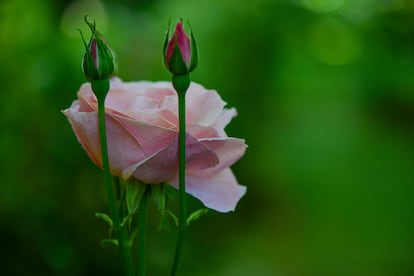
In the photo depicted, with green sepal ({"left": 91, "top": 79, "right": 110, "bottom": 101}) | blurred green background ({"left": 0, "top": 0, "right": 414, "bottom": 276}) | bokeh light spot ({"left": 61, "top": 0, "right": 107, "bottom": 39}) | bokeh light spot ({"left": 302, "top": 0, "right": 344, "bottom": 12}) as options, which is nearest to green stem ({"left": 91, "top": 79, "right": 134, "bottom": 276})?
green sepal ({"left": 91, "top": 79, "right": 110, "bottom": 101})

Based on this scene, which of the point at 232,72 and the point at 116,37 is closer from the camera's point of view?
the point at 116,37

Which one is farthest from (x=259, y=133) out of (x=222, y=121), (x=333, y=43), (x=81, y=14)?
(x=222, y=121)

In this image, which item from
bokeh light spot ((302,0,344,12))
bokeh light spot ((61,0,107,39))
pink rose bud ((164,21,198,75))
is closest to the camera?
pink rose bud ((164,21,198,75))

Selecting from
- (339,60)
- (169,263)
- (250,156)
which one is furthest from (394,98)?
(169,263)

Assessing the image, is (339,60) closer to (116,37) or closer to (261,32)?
(261,32)

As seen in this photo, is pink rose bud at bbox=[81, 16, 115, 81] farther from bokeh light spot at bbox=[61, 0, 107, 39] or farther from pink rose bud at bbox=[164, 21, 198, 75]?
bokeh light spot at bbox=[61, 0, 107, 39]

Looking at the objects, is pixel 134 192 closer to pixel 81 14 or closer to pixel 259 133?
pixel 81 14
